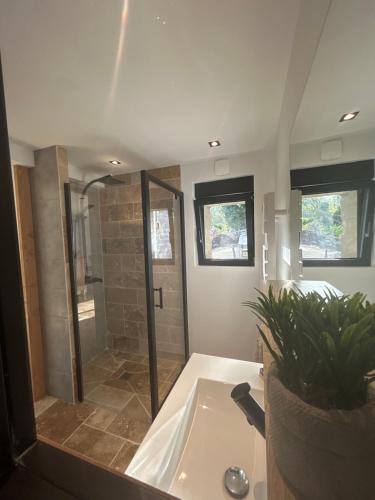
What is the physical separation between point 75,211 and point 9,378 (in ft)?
6.72

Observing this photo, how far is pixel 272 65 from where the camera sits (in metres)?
0.96

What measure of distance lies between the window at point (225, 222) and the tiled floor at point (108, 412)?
50.2 inches

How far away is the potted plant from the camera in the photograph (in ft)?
0.71

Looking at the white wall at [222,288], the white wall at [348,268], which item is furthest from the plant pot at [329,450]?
the white wall at [222,288]

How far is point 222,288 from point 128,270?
1128mm

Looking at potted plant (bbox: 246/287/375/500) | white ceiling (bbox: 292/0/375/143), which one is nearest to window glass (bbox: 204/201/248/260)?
Answer: white ceiling (bbox: 292/0/375/143)

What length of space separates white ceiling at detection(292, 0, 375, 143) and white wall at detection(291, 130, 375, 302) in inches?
1.2

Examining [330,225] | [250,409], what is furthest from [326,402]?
[330,225]

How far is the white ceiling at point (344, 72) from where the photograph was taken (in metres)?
0.51

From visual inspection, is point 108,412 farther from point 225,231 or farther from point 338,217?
point 338,217

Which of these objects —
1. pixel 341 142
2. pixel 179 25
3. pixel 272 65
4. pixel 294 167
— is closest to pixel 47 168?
pixel 179 25

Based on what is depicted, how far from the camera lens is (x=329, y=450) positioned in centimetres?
22

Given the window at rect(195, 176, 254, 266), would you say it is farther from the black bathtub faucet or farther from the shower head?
the black bathtub faucet

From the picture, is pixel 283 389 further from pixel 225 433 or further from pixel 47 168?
pixel 47 168
